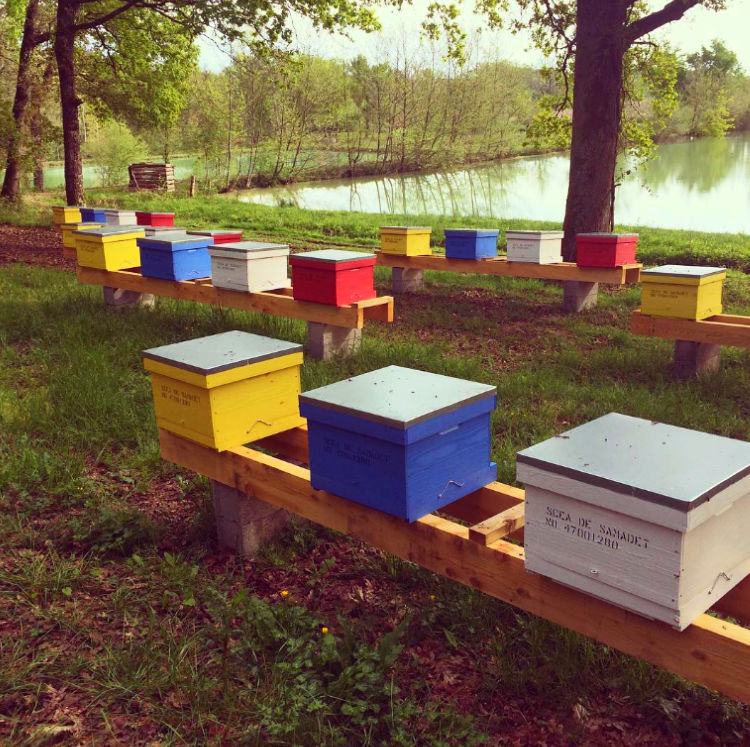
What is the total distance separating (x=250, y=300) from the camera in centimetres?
594

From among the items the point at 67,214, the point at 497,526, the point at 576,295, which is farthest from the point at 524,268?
the point at 67,214

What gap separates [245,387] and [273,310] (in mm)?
2997

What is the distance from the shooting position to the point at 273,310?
5824mm

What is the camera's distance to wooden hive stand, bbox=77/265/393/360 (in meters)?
5.43

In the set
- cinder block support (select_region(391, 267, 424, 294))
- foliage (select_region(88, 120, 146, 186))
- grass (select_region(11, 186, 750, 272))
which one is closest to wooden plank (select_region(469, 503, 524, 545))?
cinder block support (select_region(391, 267, 424, 294))

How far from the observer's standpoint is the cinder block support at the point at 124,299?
7.20 m

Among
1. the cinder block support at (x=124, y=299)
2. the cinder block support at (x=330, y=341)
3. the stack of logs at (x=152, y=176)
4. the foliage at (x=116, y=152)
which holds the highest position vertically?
the foliage at (x=116, y=152)

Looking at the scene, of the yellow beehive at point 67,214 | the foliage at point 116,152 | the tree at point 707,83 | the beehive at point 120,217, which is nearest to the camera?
the beehive at point 120,217

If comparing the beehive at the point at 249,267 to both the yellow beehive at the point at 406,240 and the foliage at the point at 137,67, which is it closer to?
the yellow beehive at the point at 406,240

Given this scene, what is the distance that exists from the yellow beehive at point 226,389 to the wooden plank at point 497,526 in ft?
3.80

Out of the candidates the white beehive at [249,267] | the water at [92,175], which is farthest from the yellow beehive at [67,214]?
the water at [92,175]

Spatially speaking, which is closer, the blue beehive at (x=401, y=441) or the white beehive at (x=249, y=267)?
the blue beehive at (x=401, y=441)

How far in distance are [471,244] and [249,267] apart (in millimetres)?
2997

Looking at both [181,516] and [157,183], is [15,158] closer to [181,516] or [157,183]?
[157,183]
